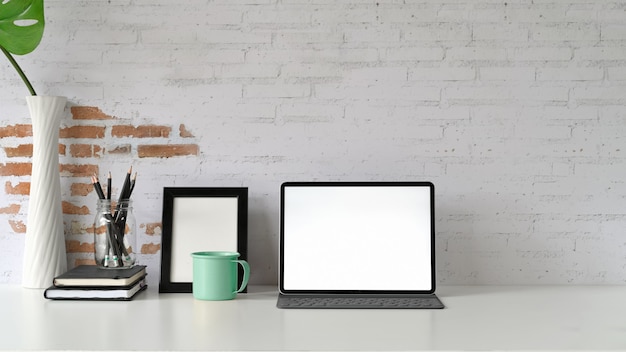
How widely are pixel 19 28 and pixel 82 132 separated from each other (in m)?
0.37

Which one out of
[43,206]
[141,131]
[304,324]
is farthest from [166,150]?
[304,324]

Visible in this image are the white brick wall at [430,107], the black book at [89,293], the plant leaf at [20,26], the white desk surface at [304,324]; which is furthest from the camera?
the white brick wall at [430,107]

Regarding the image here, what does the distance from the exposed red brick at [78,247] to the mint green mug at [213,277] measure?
0.48 meters

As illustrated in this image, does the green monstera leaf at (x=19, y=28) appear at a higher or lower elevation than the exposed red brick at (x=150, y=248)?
higher

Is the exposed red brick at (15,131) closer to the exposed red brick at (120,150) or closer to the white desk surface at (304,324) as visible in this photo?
the exposed red brick at (120,150)

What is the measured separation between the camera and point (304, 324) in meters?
1.61

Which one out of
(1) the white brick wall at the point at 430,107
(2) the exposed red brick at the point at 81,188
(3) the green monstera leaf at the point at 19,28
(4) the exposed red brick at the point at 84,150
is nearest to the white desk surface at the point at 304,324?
(1) the white brick wall at the point at 430,107

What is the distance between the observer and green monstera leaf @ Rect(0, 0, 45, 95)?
6.49ft

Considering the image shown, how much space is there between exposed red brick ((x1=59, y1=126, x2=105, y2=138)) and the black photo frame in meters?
0.32

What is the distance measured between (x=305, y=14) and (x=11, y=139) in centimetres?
103

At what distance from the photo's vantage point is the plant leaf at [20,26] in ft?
6.49

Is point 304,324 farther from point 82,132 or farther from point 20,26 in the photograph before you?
point 20,26

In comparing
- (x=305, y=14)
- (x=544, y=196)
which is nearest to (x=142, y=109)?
(x=305, y=14)

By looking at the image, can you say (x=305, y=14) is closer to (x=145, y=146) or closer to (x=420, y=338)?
(x=145, y=146)
